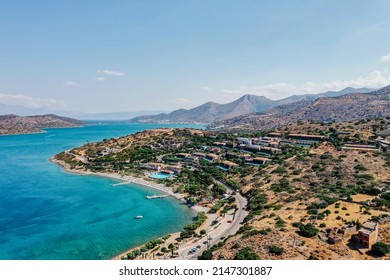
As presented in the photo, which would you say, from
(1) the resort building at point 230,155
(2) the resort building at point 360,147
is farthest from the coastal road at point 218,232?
(1) the resort building at point 230,155

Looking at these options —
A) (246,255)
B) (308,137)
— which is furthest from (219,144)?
(246,255)

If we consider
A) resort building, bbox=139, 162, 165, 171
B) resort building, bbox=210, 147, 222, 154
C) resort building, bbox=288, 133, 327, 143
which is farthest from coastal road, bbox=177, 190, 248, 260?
resort building, bbox=288, 133, 327, 143

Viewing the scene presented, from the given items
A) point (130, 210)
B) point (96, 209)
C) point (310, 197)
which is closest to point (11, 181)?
point (96, 209)

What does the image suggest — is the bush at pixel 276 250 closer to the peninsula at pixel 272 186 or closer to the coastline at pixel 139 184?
the peninsula at pixel 272 186

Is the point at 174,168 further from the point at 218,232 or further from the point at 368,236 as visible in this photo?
the point at 368,236

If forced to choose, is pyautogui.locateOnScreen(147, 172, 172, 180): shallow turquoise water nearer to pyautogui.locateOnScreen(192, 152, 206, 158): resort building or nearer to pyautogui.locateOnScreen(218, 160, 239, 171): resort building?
pyautogui.locateOnScreen(218, 160, 239, 171): resort building
